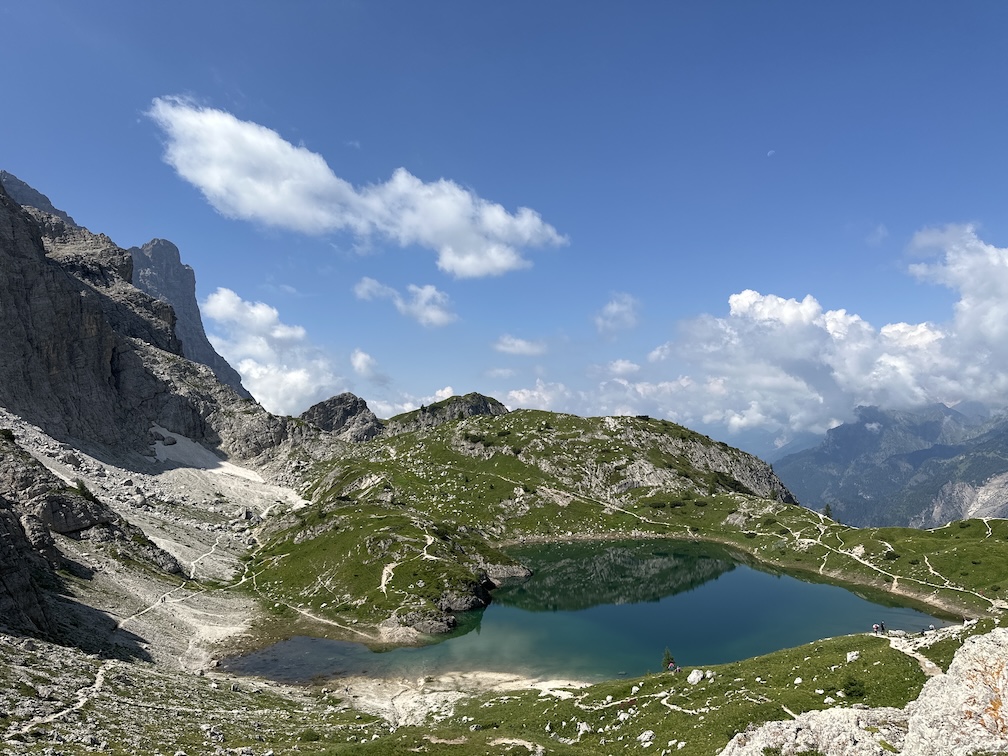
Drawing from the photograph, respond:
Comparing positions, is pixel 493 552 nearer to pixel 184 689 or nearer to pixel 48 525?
pixel 184 689

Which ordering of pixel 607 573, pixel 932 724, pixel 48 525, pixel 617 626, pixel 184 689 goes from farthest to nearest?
pixel 607 573 < pixel 48 525 < pixel 617 626 < pixel 184 689 < pixel 932 724

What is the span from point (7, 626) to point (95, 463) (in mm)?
168084

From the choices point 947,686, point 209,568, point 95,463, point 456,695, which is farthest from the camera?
point 95,463

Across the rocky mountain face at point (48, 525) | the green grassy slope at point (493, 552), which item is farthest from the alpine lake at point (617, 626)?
the rocky mountain face at point (48, 525)

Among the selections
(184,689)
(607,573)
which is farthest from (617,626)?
(184,689)

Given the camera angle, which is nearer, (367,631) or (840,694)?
(840,694)

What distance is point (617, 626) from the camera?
10662cm

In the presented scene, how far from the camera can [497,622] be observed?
110062 millimetres

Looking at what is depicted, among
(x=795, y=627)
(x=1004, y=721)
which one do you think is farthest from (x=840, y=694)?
(x=795, y=627)

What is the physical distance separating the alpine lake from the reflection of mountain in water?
489 millimetres

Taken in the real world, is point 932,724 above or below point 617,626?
above

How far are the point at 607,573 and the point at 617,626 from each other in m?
39.5

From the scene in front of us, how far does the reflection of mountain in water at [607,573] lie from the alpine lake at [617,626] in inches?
19.2

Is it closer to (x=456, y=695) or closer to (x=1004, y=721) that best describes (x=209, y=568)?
(x=456, y=695)
